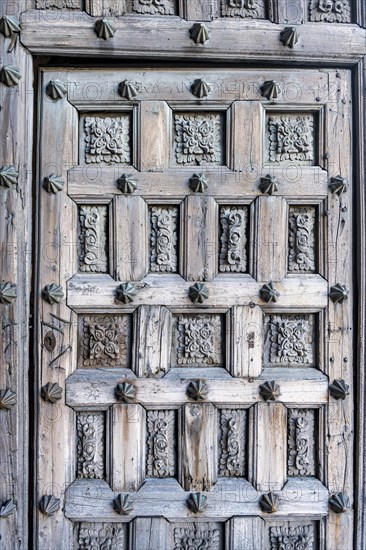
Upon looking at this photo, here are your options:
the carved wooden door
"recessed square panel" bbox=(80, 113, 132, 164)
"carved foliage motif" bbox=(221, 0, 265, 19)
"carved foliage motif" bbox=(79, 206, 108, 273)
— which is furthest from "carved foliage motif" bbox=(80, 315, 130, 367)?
"carved foliage motif" bbox=(221, 0, 265, 19)

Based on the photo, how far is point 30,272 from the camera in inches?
53.0

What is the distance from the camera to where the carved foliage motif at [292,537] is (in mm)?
1374

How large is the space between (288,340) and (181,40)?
87cm

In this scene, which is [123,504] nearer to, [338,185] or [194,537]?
[194,537]

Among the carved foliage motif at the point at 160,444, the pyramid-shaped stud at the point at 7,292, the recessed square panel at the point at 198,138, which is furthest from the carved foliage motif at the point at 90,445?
the recessed square panel at the point at 198,138

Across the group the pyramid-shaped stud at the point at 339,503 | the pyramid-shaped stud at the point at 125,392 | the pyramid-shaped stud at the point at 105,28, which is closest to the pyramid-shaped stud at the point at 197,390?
the pyramid-shaped stud at the point at 125,392

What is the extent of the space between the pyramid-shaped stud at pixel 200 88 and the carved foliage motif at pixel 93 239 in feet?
1.31


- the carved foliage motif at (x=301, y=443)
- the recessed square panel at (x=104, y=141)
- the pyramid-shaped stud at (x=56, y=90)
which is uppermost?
the pyramid-shaped stud at (x=56, y=90)

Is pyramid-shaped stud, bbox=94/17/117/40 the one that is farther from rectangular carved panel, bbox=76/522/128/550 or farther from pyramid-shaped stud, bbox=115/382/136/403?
rectangular carved panel, bbox=76/522/128/550

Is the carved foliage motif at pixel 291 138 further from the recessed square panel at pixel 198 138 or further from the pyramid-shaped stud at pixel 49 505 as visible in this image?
the pyramid-shaped stud at pixel 49 505

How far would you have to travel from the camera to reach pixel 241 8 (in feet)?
4.52

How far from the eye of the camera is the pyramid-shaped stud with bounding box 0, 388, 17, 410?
1302 millimetres

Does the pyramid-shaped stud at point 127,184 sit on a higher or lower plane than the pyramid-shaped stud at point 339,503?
higher

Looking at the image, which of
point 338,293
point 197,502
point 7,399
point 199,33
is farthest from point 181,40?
point 197,502
